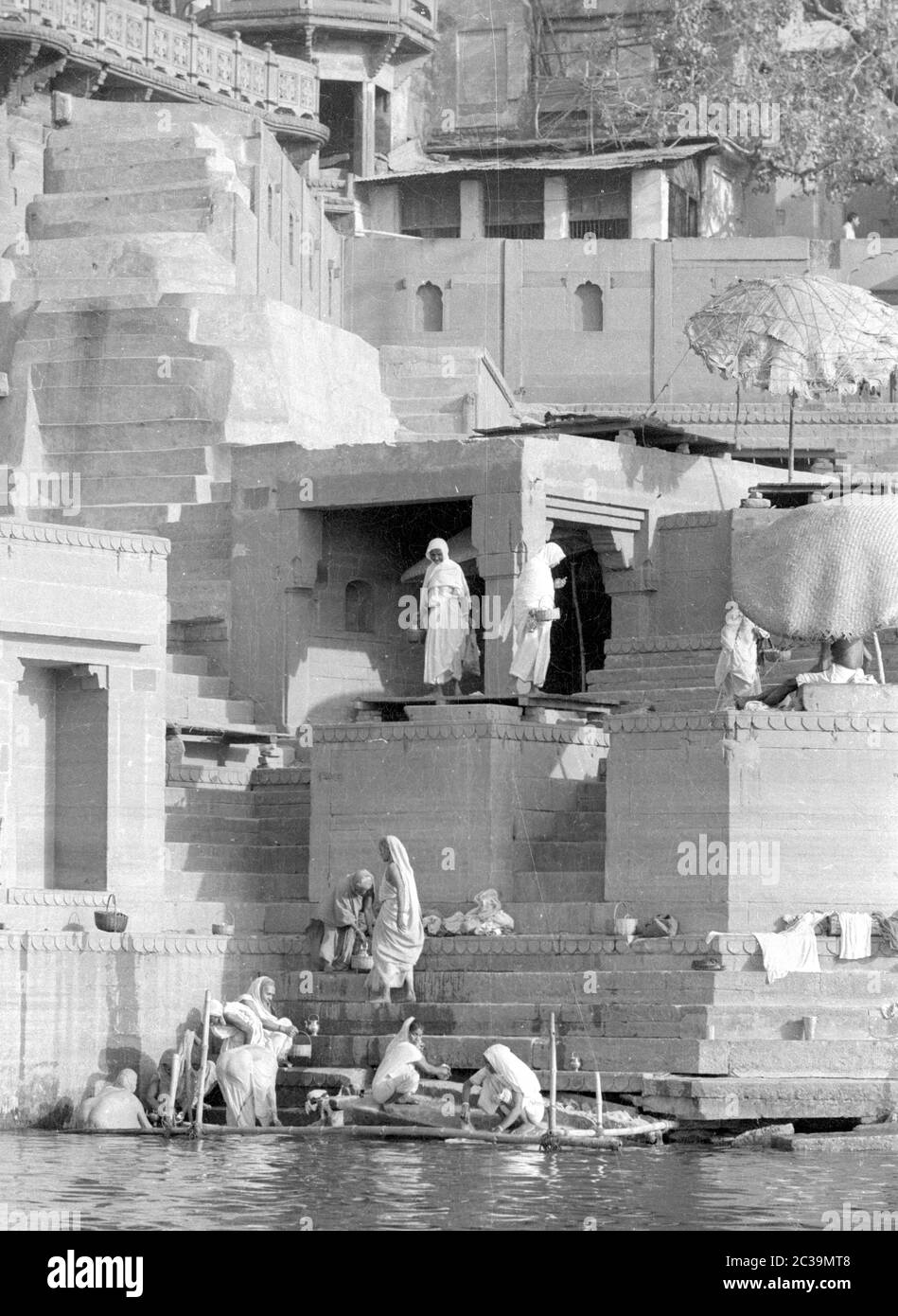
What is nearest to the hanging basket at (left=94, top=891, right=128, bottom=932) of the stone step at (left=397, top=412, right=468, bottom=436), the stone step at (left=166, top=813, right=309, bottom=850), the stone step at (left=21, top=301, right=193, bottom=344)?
the stone step at (left=166, top=813, right=309, bottom=850)

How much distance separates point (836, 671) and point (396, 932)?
15.1 ft

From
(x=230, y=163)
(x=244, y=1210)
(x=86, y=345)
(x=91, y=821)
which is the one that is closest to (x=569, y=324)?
(x=230, y=163)

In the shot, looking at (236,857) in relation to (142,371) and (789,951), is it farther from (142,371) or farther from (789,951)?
(142,371)

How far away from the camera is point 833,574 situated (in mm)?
31141

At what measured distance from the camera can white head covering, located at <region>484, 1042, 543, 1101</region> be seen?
2697 centimetres

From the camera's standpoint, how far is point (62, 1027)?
29328 mm

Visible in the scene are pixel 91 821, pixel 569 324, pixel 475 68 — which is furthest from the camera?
pixel 475 68

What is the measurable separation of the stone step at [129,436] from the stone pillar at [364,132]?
17661 mm

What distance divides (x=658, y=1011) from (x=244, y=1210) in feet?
21.5

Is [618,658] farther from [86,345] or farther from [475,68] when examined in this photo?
[475,68]

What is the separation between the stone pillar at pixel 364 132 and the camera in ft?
189

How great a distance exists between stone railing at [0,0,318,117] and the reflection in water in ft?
81.2
